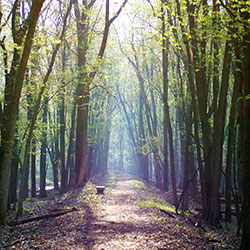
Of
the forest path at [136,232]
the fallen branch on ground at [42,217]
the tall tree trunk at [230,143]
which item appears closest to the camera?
the forest path at [136,232]

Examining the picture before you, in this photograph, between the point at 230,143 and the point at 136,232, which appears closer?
the point at 136,232

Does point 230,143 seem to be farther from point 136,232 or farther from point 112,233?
point 112,233

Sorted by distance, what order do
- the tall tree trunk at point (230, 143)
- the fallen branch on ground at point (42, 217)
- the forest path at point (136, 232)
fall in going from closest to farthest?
the forest path at point (136, 232), the fallen branch on ground at point (42, 217), the tall tree trunk at point (230, 143)

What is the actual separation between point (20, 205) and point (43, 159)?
11.0 m

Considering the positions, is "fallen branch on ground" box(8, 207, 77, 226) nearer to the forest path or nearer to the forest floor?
the forest floor

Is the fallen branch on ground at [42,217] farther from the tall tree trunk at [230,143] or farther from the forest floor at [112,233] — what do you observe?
the tall tree trunk at [230,143]

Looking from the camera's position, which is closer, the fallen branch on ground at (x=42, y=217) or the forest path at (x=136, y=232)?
the forest path at (x=136, y=232)

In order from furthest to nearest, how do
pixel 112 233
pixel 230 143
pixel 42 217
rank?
pixel 42 217 → pixel 230 143 → pixel 112 233

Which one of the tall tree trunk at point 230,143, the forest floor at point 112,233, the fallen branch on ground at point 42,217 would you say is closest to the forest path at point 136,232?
the forest floor at point 112,233

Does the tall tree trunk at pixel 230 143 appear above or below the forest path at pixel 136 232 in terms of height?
above

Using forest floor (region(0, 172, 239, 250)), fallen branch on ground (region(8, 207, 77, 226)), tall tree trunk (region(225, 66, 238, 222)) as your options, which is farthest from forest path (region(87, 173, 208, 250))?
tall tree trunk (region(225, 66, 238, 222))

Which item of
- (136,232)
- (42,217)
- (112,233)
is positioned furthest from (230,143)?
(42,217)

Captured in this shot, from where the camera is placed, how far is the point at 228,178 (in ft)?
35.2

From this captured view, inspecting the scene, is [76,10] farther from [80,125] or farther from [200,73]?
[200,73]
